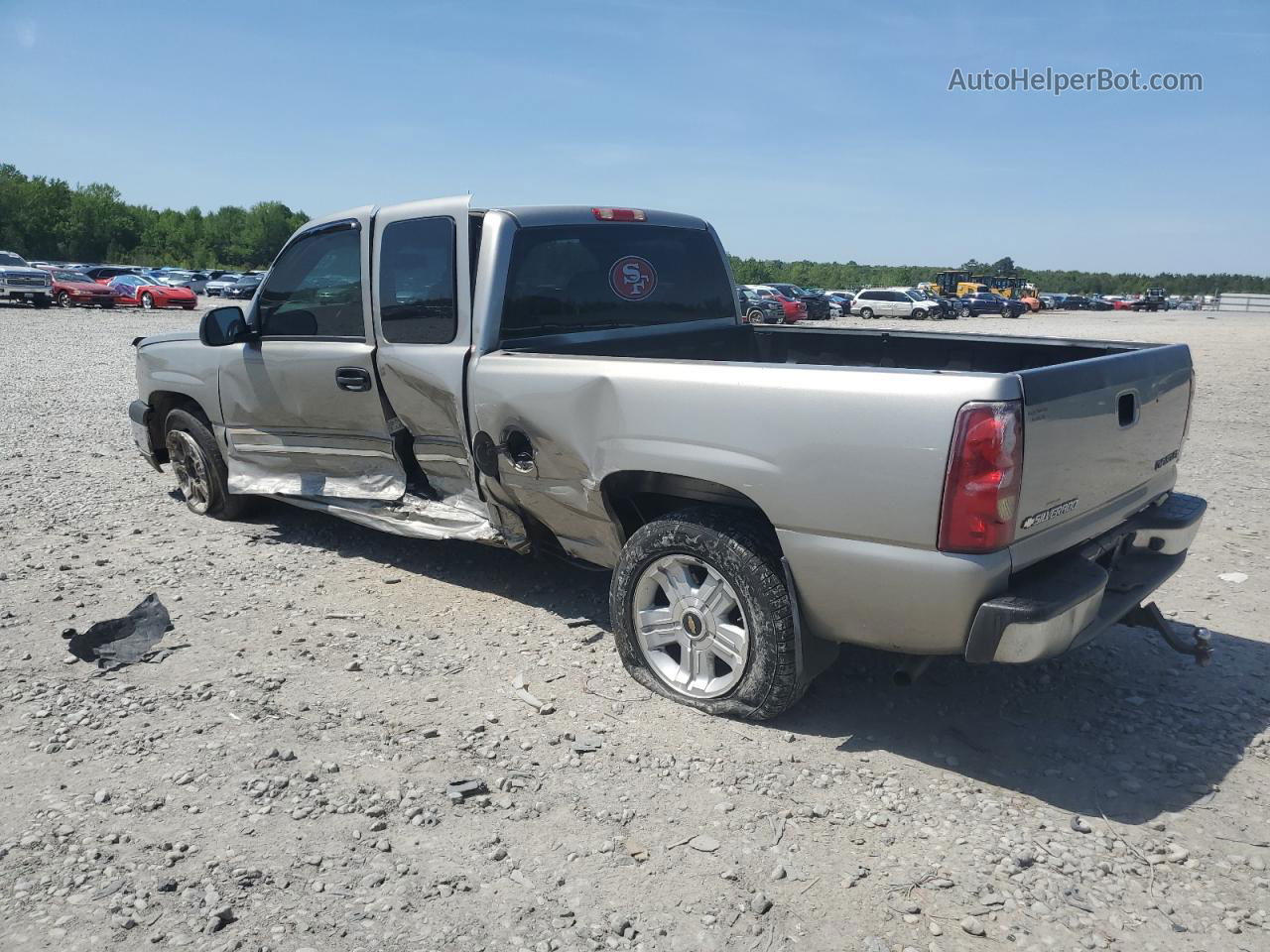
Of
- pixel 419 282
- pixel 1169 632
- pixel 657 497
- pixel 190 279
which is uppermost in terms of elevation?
pixel 190 279

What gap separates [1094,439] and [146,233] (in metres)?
113

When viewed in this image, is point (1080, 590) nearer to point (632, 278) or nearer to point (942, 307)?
point (632, 278)

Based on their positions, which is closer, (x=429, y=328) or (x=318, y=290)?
(x=429, y=328)

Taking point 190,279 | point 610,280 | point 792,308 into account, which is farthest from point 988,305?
point 610,280

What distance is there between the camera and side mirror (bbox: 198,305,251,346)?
18.3 feet

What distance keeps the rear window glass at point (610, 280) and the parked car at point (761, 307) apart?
98.8ft

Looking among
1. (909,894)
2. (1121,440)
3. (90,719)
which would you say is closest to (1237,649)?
(1121,440)

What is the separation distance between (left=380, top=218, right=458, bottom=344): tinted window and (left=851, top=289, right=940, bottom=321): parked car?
43.6 meters

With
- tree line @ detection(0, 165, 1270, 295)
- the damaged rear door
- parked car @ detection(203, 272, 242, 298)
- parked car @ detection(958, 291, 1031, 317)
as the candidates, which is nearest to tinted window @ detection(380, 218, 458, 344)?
the damaged rear door

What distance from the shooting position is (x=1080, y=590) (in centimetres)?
316

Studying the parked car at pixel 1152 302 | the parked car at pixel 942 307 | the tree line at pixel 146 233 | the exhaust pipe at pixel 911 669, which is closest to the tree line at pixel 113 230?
the tree line at pixel 146 233

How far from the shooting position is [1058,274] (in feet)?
536

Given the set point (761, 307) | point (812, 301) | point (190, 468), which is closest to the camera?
point (190, 468)

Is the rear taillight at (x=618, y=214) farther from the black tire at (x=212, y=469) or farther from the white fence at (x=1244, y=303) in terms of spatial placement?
the white fence at (x=1244, y=303)
